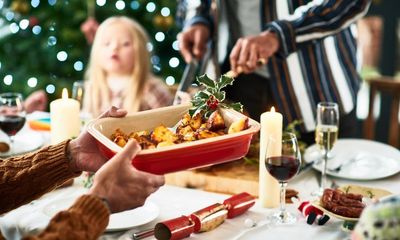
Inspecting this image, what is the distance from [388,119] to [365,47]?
506mm

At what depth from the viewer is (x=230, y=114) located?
1.41 m

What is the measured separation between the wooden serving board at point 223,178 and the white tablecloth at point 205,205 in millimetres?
35

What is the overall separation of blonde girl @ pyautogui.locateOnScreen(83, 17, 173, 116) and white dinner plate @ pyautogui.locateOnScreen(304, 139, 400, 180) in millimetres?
1079

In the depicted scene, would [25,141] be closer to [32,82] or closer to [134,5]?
[32,82]

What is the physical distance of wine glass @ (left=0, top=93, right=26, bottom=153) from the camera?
1.94m

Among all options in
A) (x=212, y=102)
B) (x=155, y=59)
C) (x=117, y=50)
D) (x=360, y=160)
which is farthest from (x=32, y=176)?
(x=155, y=59)

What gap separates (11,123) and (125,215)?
63 cm

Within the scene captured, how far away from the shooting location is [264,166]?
1.61 metres

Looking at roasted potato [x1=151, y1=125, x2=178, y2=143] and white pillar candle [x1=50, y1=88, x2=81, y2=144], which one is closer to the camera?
roasted potato [x1=151, y1=125, x2=178, y2=143]

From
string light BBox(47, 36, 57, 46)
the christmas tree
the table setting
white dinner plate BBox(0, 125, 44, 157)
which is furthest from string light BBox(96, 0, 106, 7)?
the table setting

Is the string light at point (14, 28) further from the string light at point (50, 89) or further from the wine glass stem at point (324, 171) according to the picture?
the wine glass stem at point (324, 171)

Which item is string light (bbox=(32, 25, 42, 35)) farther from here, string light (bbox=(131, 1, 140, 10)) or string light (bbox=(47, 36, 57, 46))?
string light (bbox=(131, 1, 140, 10))

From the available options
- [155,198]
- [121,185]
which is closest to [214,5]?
[155,198]

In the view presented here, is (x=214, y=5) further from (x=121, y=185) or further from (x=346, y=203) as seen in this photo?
(x=121, y=185)
